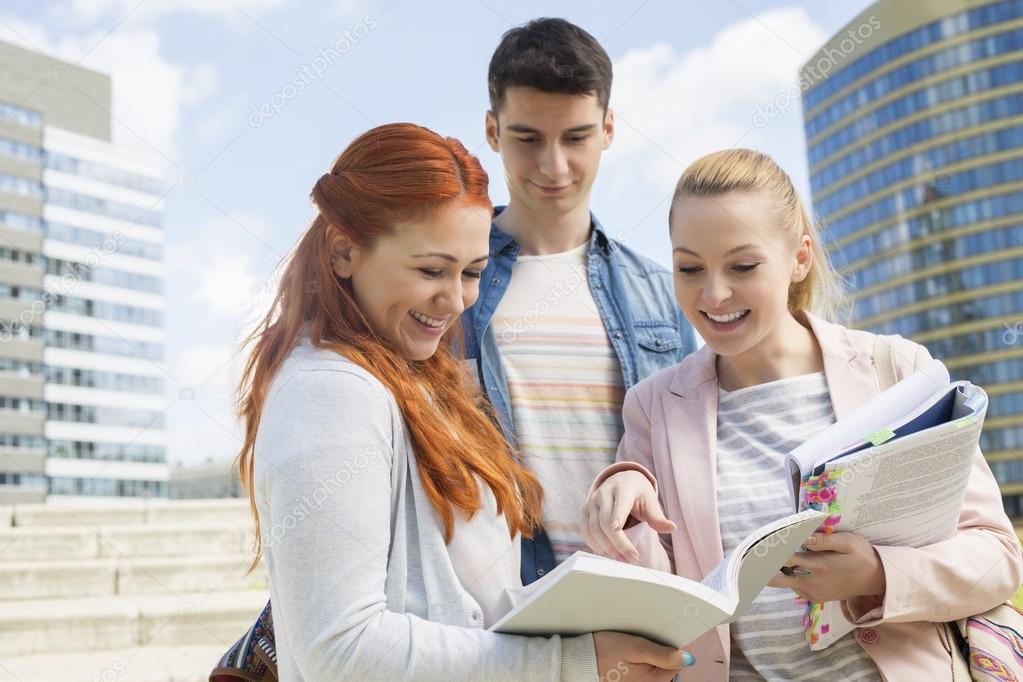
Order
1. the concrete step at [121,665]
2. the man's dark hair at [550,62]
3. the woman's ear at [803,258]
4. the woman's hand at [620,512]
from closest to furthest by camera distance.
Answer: the woman's hand at [620,512] < the woman's ear at [803,258] < the man's dark hair at [550,62] < the concrete step at [121,665]

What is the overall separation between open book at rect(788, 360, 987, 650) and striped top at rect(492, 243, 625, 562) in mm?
727

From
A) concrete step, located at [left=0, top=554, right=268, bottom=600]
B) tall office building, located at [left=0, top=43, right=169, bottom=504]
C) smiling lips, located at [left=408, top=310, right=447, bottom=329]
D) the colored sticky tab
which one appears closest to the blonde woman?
the colored sticky tab

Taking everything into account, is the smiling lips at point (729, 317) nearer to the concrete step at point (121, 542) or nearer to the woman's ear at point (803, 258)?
the woman's ear at point (803, 258)

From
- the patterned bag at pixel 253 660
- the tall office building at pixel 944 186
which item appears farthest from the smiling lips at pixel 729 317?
the tall office building at pixel 944 186

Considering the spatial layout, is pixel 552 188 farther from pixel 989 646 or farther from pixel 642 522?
pixel 989 646

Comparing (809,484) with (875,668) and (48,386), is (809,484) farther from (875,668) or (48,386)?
(48,386)

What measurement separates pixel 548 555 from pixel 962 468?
990 mm

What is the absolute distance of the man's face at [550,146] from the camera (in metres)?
2.54

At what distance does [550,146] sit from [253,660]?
56.5 inches

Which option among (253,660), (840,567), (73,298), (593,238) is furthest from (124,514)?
(73,298)

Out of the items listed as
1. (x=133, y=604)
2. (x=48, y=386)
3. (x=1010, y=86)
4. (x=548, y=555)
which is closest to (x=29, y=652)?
(x=133, y=604)

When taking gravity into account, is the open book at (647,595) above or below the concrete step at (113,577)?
above

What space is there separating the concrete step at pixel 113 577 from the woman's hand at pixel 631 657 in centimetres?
453

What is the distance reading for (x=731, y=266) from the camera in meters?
1.95
